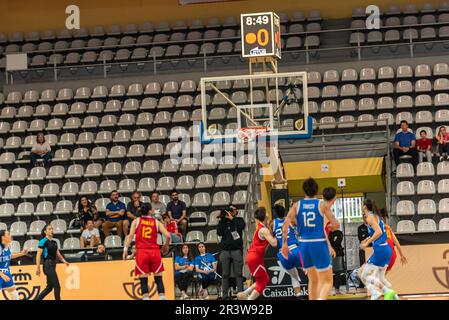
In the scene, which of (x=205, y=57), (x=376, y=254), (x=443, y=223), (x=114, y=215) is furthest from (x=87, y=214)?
(x=376, y=254)

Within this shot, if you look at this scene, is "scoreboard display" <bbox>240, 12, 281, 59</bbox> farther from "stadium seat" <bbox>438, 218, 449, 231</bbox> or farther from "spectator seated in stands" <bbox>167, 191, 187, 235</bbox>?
"stadium seat" <bbox>438, 218, 449, 231</bbox>

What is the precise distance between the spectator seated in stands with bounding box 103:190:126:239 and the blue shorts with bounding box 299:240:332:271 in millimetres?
9562

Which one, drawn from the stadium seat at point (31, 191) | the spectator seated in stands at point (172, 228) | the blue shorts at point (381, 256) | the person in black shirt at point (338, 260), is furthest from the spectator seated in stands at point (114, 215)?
the blue shorts at point (381, 256)

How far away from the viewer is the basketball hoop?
19.1m

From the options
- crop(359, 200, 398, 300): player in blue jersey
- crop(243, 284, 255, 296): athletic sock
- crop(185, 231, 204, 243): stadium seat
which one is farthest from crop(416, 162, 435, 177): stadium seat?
crop(243, 284, 255, 296): athletic sock

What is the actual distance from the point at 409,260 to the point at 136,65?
1212cm

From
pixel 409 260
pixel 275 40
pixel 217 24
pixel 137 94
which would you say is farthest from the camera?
pixel 217 24

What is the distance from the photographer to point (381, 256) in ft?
46.4

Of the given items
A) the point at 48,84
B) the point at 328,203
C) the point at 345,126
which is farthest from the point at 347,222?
the point at 328,203

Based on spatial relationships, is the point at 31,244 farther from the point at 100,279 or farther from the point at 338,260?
the point at 338,260

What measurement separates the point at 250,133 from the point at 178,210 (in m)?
3.06

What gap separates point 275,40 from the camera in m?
18.9

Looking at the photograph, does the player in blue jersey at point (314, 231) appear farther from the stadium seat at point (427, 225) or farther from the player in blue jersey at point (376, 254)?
the stadium seat at point (427, 225)
